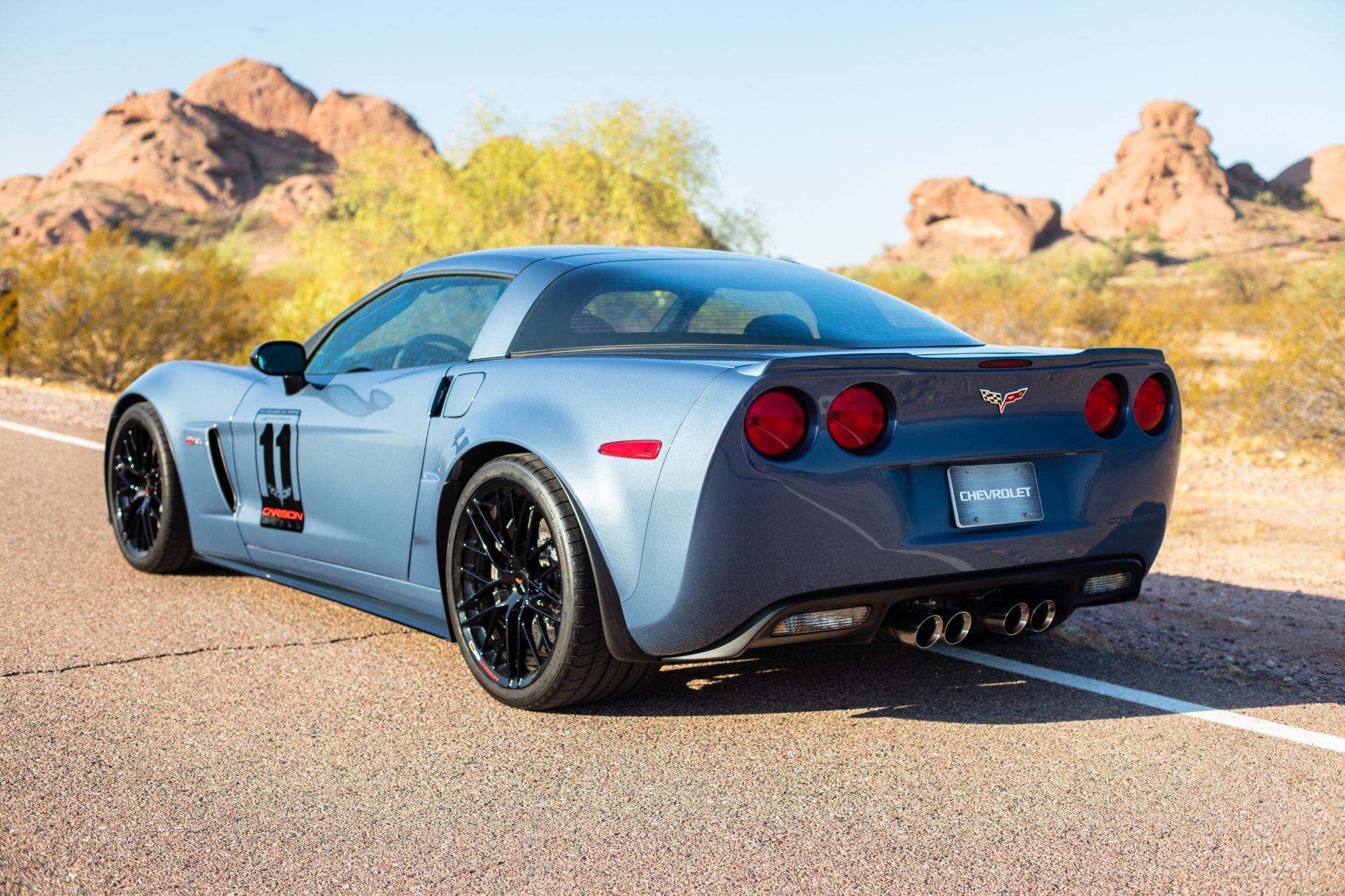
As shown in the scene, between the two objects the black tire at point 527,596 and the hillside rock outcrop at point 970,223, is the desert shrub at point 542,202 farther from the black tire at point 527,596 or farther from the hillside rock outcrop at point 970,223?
the hillside rock outcrop at point 970,223

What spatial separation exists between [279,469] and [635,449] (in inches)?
81.0

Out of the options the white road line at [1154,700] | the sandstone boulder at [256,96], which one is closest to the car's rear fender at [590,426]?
the white road line at [1154,700]

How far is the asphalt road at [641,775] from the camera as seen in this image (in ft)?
8.54

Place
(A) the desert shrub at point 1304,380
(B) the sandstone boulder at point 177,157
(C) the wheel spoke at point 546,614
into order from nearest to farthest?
Answer: (C) the wheel spoke at point 546,614
(A) the desert shrub at point 1304,380
(B) the sandstone boulder at point 177,157

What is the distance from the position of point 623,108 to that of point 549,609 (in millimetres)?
23479

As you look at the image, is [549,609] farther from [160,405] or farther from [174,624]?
[160,405]

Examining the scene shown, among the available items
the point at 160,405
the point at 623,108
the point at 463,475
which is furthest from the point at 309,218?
the point at 463,475

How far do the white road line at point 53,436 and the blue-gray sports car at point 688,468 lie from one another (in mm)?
5889

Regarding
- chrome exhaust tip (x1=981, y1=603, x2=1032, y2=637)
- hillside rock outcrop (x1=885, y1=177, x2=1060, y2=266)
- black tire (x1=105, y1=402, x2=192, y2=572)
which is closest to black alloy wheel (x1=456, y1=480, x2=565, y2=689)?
chrome exhaust tip (x1=981, y1=603, x2=1032, y2=637)

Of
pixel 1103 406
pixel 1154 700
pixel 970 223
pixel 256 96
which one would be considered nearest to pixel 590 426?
pixel 1103 406

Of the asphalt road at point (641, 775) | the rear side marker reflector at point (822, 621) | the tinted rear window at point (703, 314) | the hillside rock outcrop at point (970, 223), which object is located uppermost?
the hillside rock outcrop at point (970, 223)

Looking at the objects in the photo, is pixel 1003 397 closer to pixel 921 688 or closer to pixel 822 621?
pixel 822 621

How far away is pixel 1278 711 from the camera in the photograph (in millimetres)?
3752

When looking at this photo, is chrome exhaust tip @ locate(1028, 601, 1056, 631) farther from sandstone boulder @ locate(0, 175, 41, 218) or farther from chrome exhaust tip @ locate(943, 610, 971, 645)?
sandstone boulder @ locate(0, 175, 41, 218)
